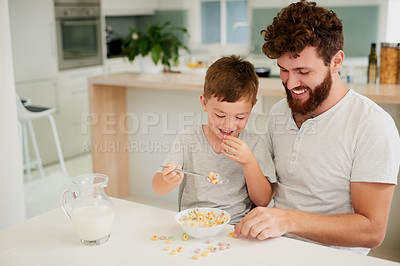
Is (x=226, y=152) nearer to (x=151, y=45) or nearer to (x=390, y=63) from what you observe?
(x=390, y=63)

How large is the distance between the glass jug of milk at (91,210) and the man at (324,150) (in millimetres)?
375

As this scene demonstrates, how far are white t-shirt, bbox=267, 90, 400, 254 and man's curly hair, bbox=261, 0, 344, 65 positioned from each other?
200mm

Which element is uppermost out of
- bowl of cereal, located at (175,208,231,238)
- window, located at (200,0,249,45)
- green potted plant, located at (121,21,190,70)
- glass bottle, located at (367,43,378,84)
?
window, located at (200,0,249,45)

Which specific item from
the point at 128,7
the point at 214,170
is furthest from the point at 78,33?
the point at 214,170

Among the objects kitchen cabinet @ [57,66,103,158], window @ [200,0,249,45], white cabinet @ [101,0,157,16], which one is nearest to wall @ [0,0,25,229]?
kitchen cabinet @ [57,66,103,158]

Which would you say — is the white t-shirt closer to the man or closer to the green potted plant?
the man

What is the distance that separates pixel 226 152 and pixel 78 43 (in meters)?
3.46

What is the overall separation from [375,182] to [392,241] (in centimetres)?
112

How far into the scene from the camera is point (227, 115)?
5.02ft

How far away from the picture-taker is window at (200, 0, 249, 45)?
5.61 m

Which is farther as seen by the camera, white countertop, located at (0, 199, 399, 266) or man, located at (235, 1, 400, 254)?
man, located at (235, 1, 400, 254)

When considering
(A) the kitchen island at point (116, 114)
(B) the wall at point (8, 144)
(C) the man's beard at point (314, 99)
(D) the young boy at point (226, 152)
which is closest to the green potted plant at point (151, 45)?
(A) the kitchen island at point (116, 114)

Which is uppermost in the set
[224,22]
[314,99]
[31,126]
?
[224,22]

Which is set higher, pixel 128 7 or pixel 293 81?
pixel 128 7
